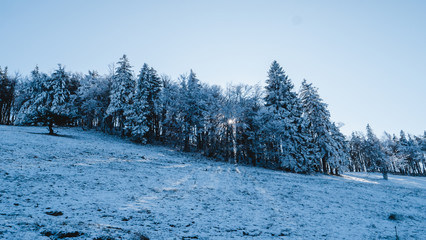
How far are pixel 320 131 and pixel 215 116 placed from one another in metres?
15.9

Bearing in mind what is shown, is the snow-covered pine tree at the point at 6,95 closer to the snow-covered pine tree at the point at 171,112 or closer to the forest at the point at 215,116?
the forest at the point at 215,116

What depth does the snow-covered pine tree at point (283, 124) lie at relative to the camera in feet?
84.1

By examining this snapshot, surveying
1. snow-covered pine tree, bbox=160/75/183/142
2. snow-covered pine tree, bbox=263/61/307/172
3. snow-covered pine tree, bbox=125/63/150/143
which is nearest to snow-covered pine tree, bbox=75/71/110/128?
snow-covered pine tree, bbox=125/63/150/143

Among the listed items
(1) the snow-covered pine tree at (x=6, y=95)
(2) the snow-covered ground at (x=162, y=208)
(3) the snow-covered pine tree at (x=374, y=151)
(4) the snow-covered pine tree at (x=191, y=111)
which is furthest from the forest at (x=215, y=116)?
(3) the snow-covered pine tree at (x=374, y=151)

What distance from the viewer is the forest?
26.9 m

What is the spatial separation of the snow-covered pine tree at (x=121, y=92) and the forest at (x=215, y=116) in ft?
0.51

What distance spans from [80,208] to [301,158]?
24.4m

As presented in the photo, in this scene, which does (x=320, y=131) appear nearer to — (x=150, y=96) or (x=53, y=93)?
(x=150, y=96)

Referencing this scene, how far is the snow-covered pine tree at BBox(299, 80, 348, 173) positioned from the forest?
0.43ft

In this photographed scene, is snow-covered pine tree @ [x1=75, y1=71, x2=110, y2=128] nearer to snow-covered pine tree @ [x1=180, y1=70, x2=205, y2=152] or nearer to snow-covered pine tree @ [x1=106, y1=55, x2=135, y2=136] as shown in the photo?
snow-covered pine tree @ [x1=106, y1=55, x2=135, y2=136]

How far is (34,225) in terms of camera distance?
4758mm

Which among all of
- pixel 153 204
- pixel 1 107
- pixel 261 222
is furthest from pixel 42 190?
pixel 1 107

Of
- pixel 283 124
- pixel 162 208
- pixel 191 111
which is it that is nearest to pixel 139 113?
pixel 191 111

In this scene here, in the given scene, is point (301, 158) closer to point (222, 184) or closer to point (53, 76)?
point (222, 184)
